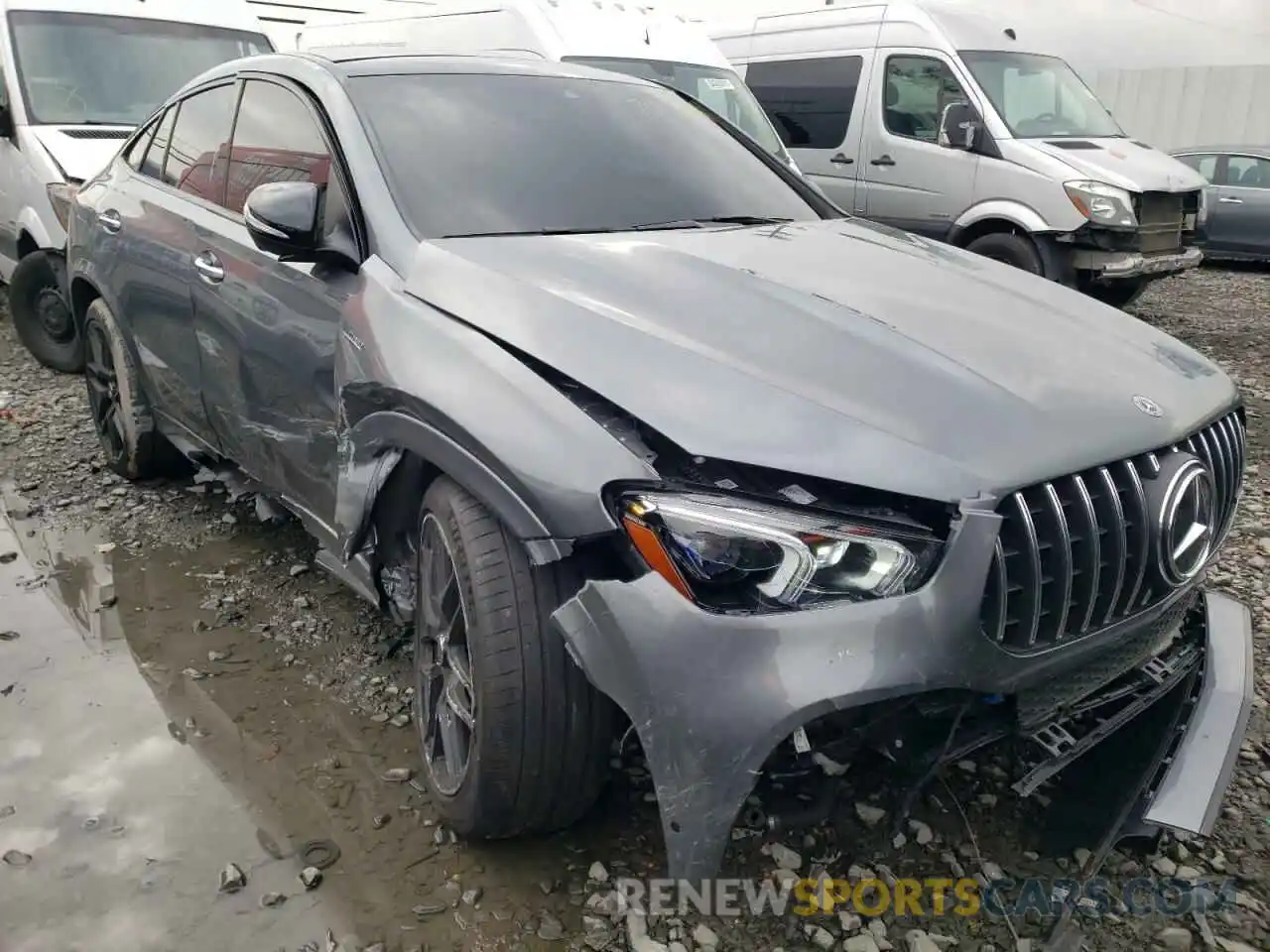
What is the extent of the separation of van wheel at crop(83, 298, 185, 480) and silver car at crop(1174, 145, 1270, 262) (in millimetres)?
10342

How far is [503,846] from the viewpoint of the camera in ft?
7.58

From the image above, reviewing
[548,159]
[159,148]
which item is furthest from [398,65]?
[159,148]

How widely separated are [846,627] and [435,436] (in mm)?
929

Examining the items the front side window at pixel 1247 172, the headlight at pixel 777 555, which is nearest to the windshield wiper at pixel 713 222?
the headlight at pixel 777 555

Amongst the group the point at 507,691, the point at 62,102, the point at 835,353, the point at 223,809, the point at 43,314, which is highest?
the point at 62,102

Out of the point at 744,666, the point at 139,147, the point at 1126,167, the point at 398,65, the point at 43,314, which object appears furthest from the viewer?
the point at 1126,167

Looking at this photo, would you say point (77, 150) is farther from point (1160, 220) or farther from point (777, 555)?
point (1160, 220)

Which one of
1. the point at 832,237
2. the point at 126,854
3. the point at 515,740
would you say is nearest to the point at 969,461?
the point at 515,740

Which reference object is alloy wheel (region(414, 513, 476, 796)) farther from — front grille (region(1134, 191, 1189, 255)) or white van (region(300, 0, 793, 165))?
front grille (region(1134, 191, 1189, 255))

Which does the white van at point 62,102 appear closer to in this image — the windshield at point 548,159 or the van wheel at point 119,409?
the van wheel at point 119,409

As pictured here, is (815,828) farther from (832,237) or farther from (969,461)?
(832,237)

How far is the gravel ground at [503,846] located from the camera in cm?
210

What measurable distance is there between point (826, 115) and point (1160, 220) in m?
2.68

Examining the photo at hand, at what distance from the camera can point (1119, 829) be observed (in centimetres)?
195
